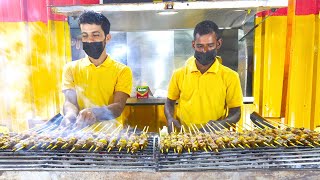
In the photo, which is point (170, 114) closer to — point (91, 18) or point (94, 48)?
point (94, 48)

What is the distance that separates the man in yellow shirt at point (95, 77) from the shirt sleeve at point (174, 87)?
1.98 ft

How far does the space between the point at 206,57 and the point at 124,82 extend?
1.23 m

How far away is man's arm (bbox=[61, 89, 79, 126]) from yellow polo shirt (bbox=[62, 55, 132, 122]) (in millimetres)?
62

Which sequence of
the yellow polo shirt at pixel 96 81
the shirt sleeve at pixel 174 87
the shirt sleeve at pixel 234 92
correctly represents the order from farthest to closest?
the shirt sleeve at pixel 174 87 < the yellow polo shirt at pixel 96 81 < the shirt sleeve at pixel 234 92

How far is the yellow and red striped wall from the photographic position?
209 inches

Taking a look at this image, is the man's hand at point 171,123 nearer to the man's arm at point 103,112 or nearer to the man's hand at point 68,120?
the man's arm at point 103,112

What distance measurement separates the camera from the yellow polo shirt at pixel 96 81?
4145mm

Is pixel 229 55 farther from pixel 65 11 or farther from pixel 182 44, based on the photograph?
pixel 65 11

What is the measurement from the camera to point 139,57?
21.6 feet

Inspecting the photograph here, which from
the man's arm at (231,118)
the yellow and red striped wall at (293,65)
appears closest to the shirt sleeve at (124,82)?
the man's arm at (231,118)

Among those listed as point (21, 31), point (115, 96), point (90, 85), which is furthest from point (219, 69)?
point (21, 31)

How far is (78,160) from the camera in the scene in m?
2.29

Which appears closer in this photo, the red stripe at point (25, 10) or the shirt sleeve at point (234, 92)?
the shirt sleeve at point (234, 92)

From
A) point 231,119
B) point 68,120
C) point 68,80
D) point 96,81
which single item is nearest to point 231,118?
point 231,119
